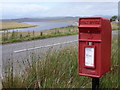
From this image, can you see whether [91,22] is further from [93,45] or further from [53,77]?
[53,77]

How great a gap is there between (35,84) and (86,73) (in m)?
1.00

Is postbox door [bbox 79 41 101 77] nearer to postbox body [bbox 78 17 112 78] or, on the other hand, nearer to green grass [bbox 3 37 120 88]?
postbox body [bbox 78 17 112 78]

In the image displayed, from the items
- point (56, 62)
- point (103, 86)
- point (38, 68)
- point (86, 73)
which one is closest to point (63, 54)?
point (56, 62)

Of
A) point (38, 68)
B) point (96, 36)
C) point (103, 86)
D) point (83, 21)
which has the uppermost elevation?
point (83, 21)

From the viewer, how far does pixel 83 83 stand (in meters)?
4.09

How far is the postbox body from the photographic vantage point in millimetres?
3297

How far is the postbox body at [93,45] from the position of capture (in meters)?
3.30

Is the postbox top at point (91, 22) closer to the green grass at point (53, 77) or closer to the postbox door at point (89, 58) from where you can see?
the postbox door at point (89, 58)

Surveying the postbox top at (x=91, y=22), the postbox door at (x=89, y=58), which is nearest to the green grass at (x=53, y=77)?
the postbox door at (x=89, y=58)

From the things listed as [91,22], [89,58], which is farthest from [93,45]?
[91,22]

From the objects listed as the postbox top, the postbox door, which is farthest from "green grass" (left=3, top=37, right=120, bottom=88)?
the postbox top

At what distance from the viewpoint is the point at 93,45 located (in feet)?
11.0

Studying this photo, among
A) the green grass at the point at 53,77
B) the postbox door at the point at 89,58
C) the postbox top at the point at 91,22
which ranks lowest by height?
the green grass at the point at 53,77

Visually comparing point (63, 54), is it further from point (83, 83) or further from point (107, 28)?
point (107, 28)
